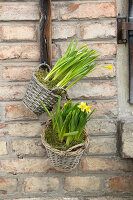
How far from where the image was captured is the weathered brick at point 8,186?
3.83 feet

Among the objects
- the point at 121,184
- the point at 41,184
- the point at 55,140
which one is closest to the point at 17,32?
the point at 55,140

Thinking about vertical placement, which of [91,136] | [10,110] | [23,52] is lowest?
[91,136]

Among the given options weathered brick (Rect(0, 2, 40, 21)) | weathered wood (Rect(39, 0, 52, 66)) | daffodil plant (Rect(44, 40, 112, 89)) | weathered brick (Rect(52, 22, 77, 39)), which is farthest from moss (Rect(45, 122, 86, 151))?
weathered brick (Rect(0, 2, 40, 21))

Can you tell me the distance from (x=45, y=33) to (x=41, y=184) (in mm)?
794

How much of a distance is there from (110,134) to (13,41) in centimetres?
70

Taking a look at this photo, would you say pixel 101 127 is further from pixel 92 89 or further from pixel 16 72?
pixel 16 72

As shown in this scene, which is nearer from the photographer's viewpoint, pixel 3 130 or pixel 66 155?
pixel 66 155

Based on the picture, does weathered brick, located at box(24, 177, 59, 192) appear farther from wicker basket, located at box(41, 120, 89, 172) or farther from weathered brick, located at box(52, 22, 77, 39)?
weathered brick, located at box(52, 22, 77, 39)

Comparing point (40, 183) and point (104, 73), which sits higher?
point (104, 73)

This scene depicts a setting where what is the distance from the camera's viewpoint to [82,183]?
3.85 ft

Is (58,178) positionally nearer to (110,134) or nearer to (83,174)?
(83,174)

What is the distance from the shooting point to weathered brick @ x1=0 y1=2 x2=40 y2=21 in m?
1.07

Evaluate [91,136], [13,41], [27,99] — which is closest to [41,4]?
[13,41]

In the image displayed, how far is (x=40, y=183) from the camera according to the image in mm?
1176
